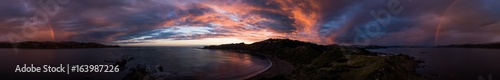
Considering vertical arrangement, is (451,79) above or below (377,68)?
below

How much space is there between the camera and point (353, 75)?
37.2 meters

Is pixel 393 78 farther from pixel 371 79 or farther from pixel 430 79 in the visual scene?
pixel 430 79

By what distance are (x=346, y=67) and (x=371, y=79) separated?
1114cm

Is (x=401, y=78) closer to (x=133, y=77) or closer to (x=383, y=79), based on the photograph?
(x=383, y=79)

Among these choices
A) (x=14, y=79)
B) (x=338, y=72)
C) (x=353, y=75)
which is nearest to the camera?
(x=353, y=75)

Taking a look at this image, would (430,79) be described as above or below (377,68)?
below

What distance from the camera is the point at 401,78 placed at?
3331 centimetres

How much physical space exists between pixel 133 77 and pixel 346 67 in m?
31.5

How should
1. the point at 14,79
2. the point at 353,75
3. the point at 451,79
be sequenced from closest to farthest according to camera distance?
1. the point at 353,75
2. the point at 14,79
3. the point at 451,79

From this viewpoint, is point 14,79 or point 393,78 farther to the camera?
point 14,79

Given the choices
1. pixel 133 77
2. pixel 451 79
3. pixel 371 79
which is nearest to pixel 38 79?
pixel 133 77

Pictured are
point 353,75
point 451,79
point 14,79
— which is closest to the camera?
point 353,75

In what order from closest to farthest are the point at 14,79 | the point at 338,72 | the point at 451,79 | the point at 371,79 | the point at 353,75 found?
1. the point at 371,79
2. the point at 353,75
3. the point at 338,72
4. the point at 14,79
5. the point at 451,79

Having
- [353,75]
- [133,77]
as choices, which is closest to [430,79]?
[353,75]
